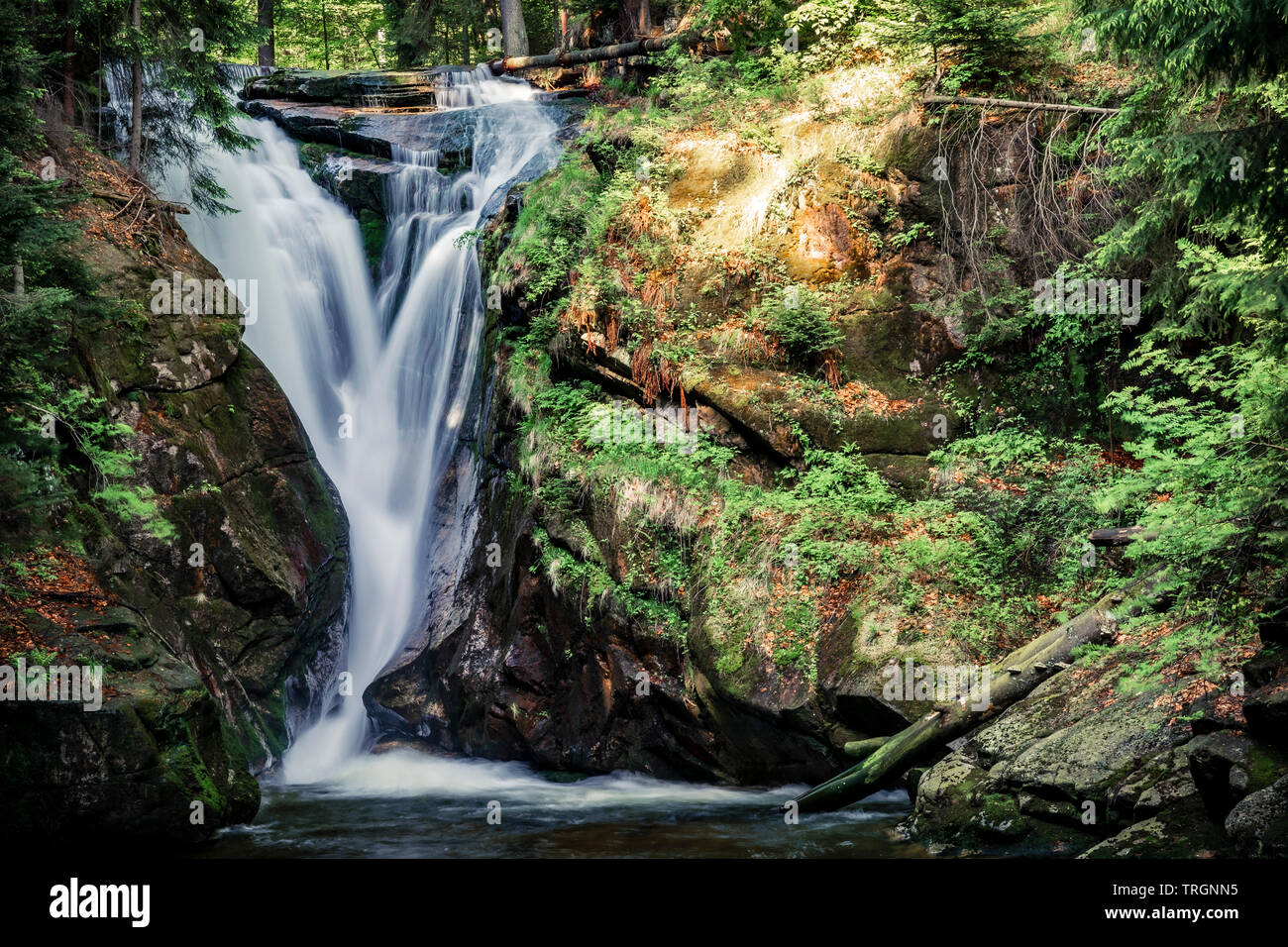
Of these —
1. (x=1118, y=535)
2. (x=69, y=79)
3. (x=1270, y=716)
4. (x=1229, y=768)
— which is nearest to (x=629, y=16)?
(x=69, y=79)

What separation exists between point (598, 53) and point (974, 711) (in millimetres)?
18057

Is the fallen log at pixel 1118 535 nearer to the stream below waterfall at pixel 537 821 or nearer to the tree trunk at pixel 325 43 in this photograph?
the stream below waterfall at pixel 537 821

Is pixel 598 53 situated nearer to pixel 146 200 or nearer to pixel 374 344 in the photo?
pixel 374 344

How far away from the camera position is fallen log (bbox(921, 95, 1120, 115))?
1053cm

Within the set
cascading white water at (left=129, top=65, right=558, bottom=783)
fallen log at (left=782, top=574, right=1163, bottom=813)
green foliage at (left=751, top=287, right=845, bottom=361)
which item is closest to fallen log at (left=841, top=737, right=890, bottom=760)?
fallen log at (left=782, top=574, right=1163, bottom=813)

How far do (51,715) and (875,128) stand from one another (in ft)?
37.5

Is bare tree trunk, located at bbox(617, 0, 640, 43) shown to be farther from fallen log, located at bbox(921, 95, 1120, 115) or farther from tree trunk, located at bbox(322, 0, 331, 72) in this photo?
tree trunk, located at bbox(322, 0, 331, 72)

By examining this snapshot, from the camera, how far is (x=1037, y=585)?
29.4 feet

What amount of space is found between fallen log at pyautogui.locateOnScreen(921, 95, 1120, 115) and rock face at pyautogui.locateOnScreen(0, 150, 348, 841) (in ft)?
31.7

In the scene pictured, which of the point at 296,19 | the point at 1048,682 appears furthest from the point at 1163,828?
the point at 296,19

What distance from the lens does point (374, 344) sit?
607 inches

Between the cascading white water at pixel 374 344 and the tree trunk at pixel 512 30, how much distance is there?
28.8ft

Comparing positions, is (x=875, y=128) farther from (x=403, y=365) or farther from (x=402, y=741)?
Result: (x=402, y=741)
